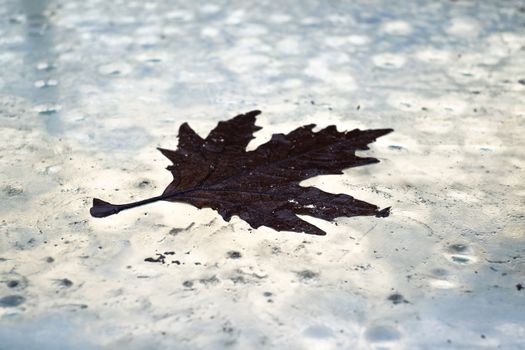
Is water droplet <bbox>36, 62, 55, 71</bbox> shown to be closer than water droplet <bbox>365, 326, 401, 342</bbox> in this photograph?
No

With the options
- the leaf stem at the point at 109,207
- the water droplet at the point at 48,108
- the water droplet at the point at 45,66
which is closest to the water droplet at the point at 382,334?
the leaf stem at the point at 109,207

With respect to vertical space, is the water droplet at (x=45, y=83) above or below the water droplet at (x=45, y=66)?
below

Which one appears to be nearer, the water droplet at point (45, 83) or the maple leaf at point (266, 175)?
the maple leaf at point (266, 175)

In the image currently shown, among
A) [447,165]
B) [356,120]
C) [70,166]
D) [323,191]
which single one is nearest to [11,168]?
[70,166]

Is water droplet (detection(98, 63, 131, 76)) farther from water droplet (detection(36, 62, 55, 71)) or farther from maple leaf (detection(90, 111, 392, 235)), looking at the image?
maple leaf (detection(90, 111, 392, 235))

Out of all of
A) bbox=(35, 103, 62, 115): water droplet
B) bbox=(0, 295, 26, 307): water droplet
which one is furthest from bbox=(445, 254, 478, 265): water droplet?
bbox=(35, 103, 62, 115): water droplet

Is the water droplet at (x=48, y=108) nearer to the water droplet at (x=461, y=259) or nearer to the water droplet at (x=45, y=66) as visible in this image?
the water droplet at (x=45, y=66)

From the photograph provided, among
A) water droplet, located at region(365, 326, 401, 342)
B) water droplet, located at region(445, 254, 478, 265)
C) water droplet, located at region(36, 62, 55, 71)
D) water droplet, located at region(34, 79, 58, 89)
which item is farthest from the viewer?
water droplet, located at region(36, 62, 55, 71)

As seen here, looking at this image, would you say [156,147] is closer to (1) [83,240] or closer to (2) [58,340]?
(1) [83,240]

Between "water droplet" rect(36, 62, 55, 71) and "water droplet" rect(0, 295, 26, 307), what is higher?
"water droplet" rect(36, 62, 55, 71)
